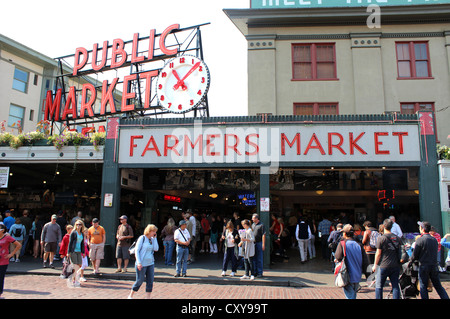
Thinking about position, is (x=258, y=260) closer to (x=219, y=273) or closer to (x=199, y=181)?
(x=219, y=273)

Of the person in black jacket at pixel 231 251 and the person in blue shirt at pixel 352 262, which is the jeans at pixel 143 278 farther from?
the person in black jacket at pixel 231 251

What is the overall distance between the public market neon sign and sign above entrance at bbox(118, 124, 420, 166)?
6.59 m

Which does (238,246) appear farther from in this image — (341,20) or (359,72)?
(341,20)

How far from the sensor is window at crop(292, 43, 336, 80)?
18.4 meters

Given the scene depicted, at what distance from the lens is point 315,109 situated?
17.9 metres

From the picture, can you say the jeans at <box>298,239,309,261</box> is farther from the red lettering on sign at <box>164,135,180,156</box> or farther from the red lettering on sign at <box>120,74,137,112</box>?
the red lettering on sign at <box>120,74,137,112</box>

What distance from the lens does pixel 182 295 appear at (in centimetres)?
938

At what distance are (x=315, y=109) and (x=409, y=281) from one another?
428 inches

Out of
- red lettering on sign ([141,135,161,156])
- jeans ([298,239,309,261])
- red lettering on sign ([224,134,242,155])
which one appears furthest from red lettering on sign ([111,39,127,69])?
jeans ([298,239,309,261])

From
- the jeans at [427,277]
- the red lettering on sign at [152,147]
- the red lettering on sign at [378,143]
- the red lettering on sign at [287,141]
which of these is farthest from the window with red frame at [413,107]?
the red lettering on sign at [152,147]

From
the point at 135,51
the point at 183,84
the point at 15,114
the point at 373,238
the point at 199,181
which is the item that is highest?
the point at 135,51

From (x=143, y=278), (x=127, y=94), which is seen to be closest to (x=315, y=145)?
(x=143, y=278)

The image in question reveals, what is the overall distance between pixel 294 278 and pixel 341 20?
13.3 meters
